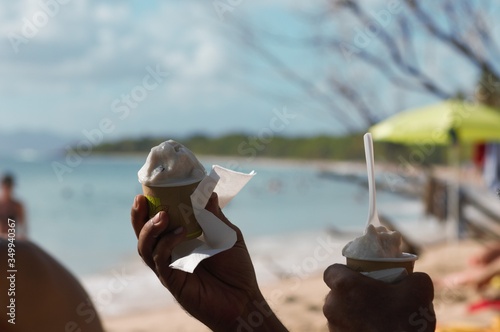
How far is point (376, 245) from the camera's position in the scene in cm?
119

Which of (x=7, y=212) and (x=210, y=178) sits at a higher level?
(x=210, y=178)

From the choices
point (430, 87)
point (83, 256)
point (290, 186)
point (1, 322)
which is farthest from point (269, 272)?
point (290, 186)

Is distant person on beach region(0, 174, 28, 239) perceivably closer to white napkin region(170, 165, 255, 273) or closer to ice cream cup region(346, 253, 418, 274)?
white napkin region(170, 165, 255, 273)

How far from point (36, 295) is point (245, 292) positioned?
0.51m

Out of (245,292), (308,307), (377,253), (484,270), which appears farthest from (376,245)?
(308,307)

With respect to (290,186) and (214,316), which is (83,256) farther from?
(290,186)

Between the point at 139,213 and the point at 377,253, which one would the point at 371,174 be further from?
the point at 139,213

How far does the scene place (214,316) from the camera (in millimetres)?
1289

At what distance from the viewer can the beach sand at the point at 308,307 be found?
6.59 m

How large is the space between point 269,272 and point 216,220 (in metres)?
12.3

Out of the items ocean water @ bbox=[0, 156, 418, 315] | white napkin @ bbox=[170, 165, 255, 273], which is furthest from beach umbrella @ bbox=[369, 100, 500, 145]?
→ white napkin @ bbox=[170, 165, 255, 273]

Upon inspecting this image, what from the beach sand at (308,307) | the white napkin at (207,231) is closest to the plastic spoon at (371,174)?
the white napkin at (207,231)

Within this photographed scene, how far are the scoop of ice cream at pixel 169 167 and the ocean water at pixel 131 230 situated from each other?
345 mm

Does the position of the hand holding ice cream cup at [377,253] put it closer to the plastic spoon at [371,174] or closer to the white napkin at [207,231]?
the plastic spoon at [371,174]
